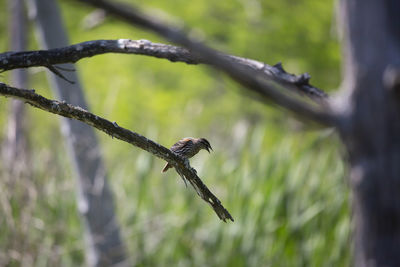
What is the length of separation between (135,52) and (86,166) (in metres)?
3.42

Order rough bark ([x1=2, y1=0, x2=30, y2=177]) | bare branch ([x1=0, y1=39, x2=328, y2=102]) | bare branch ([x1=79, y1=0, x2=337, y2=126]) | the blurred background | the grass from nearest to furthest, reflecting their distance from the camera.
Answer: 1. bare branch ([x1=79, y1=0, x2=337, y2=126])
2. bare branch ([x1=0, y1=39, x2=328, y2=102])
3. rough bark ([x1=2, y1=0, x2=30, y2=177])
4. the blurred background
5. the grass

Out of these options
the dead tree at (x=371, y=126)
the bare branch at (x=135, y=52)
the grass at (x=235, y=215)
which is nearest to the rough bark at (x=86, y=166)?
the grass at (x=235, y=215)

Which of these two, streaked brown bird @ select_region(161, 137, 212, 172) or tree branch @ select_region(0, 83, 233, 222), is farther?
streaked brown bird @ select_region(161, 137, 212, 172)

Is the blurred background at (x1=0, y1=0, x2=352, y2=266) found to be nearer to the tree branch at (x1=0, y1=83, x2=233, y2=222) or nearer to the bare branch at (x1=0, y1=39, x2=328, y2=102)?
the bare branch at (x1=0, y1=39, x2=328, y2=102)

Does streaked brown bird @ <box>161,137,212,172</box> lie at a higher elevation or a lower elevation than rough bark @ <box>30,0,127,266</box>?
lower

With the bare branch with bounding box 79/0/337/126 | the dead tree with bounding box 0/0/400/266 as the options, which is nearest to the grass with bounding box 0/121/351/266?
the dead tree with bounding box 0/0/400/266

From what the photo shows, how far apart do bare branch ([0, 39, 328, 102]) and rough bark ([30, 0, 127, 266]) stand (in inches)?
122

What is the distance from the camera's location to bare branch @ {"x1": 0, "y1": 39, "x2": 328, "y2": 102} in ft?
8.25

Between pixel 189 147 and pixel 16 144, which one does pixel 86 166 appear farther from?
pixel 189 147

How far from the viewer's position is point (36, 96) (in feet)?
7.10

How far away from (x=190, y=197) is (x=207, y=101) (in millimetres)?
7685

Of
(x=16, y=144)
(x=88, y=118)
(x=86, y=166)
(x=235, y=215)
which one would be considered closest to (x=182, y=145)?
(x=88, y=118)

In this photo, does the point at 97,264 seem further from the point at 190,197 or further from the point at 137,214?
the point at 190,197

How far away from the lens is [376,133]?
2.24 metres
